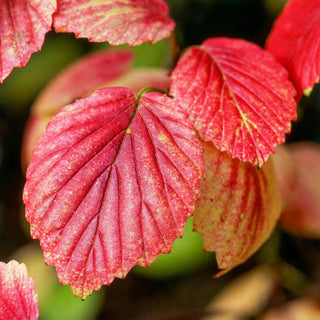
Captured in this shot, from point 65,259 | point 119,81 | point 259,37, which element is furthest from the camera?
point 259,37

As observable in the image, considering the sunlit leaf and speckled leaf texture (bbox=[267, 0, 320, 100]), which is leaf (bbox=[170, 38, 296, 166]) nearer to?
speckled leaf texture (bbox=[267, 0, 320, 100])

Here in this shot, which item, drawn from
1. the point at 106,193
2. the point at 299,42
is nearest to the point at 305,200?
the point at 299,42

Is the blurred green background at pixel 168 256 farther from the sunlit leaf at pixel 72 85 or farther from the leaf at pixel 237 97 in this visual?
the leaf at pixel 237 97

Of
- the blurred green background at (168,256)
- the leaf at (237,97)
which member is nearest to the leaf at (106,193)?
the leaf at (237,97)

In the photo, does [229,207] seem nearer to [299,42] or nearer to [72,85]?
[299,42]

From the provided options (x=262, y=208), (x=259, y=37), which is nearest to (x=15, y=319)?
(x=262, y=208)

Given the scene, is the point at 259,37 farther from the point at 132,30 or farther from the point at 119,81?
the point at 132,30

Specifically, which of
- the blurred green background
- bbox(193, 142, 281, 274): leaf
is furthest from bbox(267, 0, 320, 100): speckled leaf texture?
the blurred green background
